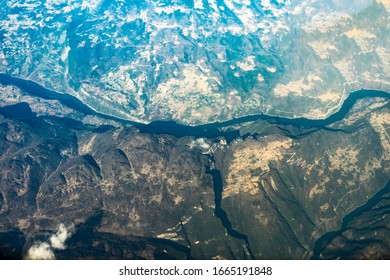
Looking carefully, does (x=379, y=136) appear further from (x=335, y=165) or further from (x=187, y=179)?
(x=187, y=179)

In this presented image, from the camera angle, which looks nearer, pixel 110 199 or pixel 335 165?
pixel 110 199

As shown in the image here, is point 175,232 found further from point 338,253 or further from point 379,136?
point 379,136

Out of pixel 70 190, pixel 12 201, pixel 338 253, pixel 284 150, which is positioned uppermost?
pixel 284 150

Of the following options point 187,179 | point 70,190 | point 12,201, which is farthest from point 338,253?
point 12,201

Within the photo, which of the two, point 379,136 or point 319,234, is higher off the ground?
point 379,136

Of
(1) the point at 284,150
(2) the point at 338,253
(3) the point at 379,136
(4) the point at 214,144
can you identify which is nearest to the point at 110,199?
(4) the point at 214,144

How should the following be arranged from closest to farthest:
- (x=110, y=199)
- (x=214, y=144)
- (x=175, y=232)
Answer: (x=175, y=232)
(x=110, y=199)
(x=214, y=144)

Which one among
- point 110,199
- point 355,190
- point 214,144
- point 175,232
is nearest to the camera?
point 175,232
